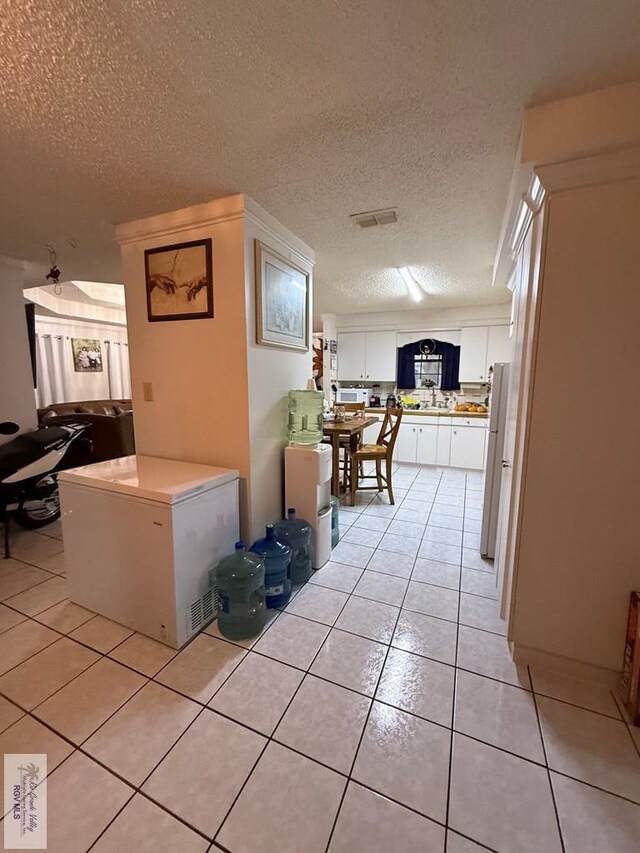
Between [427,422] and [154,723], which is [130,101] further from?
[427,422]

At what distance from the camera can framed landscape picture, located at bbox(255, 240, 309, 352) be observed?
221 centimetres

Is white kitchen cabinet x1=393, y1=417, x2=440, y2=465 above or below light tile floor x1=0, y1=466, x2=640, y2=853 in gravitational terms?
above

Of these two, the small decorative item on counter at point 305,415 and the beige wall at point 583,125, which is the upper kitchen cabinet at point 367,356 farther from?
the beige wall at point 583,125

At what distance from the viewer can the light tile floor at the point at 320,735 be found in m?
1.06

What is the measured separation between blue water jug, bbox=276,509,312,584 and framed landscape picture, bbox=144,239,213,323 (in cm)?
144

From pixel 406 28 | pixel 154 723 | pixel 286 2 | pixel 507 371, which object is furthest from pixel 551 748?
pixel 286 2

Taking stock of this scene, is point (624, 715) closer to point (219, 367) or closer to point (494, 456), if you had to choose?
point (494, 456)

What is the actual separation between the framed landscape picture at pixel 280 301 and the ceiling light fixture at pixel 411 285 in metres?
1.14

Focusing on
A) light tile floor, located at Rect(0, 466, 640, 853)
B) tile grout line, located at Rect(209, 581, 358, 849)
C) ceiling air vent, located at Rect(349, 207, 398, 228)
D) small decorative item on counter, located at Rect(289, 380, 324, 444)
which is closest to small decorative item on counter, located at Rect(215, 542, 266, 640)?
light tile floor, located at Rect(0, 466, 640, 853)

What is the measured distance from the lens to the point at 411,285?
157 inches

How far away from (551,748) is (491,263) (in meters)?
3.34

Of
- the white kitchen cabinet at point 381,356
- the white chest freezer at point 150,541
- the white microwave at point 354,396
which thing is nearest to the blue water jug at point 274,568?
the white chest freezer at point 150,541

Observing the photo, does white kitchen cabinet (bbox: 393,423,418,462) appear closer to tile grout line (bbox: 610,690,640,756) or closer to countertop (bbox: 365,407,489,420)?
countertop (bbox: 365,407,489,420)

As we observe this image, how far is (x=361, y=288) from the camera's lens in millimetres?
4086
